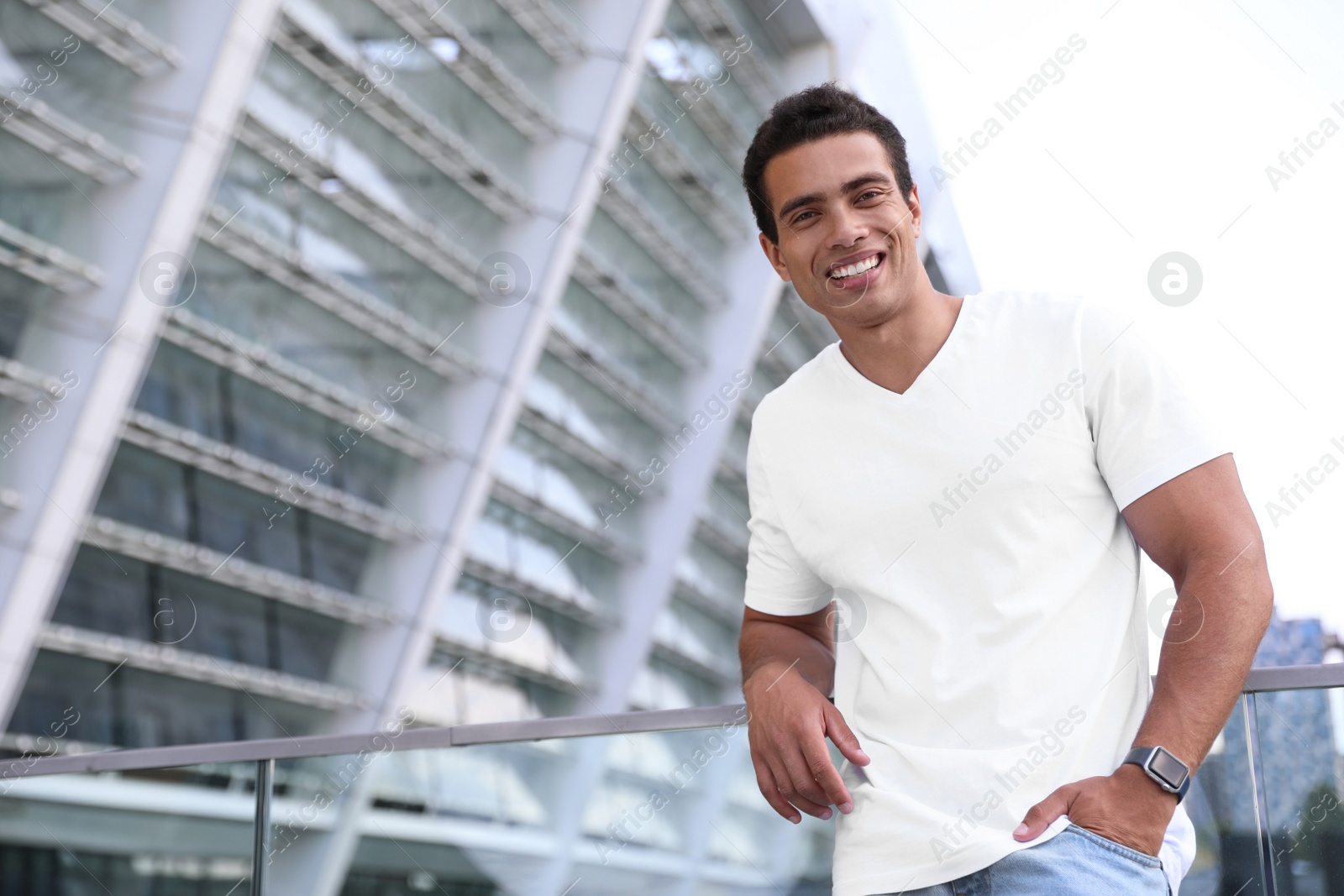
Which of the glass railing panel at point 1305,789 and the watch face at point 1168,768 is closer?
the watch face at point 1168,768

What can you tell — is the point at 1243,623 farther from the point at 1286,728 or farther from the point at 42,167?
the point at 42,167

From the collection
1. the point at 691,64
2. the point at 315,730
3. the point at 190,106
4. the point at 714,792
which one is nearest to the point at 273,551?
the point at 315,730

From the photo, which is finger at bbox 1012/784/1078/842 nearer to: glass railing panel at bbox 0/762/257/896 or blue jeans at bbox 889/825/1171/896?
blue jeans at bbox 889/825/1171/896

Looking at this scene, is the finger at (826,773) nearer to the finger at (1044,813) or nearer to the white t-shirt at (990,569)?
the white t-shirt at (990,569)

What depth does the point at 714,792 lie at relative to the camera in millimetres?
2771

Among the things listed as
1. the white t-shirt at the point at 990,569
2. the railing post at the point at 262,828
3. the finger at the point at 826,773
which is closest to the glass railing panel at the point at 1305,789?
the white t-shirt at the point at 990,569

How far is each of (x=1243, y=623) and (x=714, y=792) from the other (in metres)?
1.47

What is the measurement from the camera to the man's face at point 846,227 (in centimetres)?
178

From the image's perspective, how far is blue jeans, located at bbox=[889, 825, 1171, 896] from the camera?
142 centimetres

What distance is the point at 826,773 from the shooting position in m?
1.67

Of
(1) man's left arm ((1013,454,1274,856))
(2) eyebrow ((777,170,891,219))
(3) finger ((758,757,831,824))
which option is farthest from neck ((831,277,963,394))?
(3) finger ((758,757,831,824))

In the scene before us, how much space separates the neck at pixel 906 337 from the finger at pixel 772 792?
1.91ft

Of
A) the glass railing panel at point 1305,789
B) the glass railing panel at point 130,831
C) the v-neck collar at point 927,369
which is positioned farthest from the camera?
the glass railing panel at point 130,831

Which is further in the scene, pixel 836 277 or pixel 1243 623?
pixel 836 277
